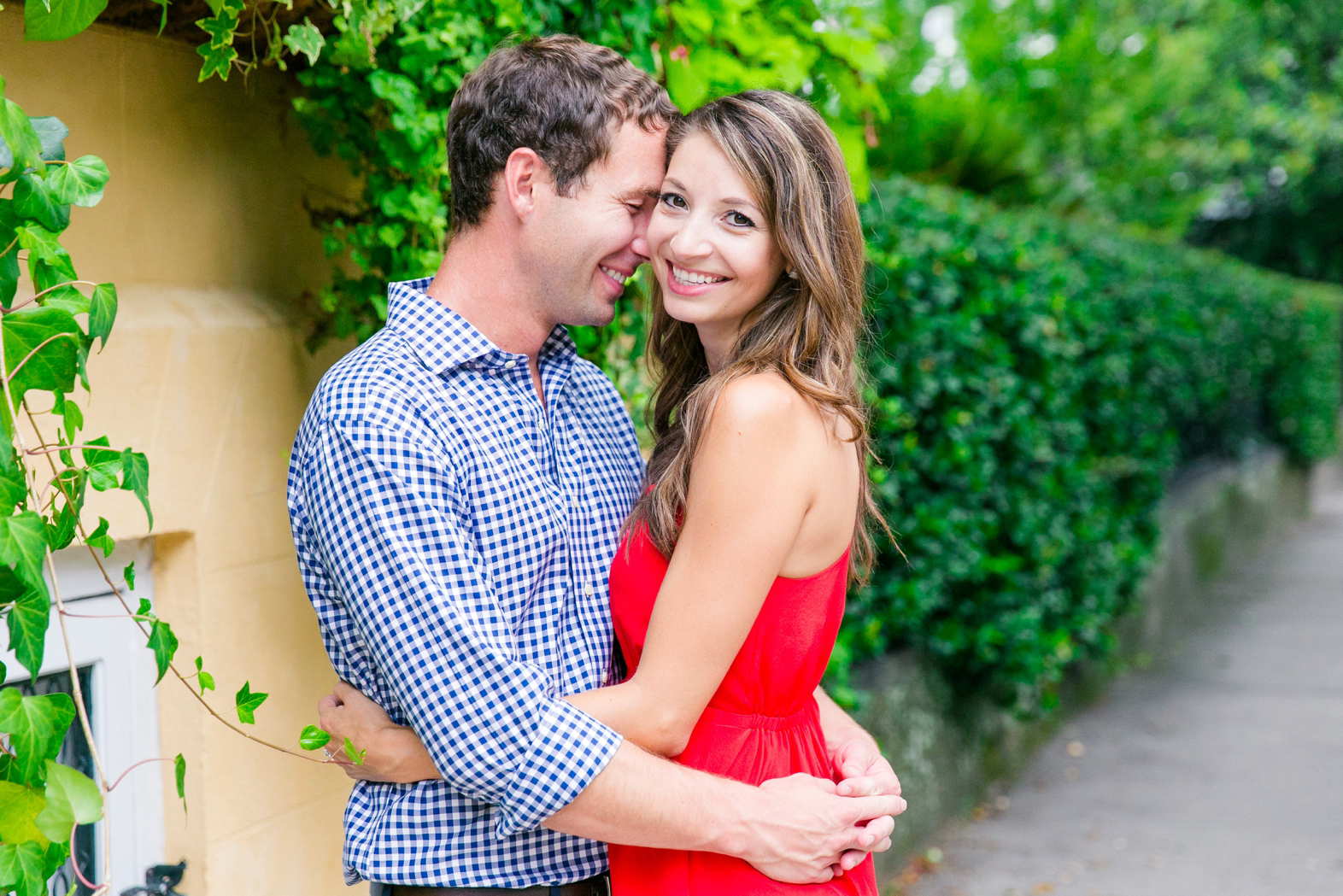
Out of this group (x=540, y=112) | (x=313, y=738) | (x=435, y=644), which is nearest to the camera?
(x=435, y=644)

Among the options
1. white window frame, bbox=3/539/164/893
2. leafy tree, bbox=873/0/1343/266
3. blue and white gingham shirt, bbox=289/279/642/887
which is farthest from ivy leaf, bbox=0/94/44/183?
leafy tree, bbox=873/0/1343/266

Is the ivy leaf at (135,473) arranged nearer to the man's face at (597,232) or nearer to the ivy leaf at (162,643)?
the ivy leaf at (162,643)

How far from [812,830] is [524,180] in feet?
3.82

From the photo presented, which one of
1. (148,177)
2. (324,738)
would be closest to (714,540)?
(324,738)

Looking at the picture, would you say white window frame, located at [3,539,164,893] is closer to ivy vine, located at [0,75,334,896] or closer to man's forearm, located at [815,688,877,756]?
ivy vine, located at [0,75,334,896]

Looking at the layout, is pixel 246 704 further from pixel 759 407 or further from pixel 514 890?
pixel 759 407

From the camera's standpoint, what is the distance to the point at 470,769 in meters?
1.55

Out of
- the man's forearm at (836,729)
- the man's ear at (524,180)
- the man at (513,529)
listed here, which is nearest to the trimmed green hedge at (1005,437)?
the man's forearm at (836,729)

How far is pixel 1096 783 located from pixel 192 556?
478 centimetres

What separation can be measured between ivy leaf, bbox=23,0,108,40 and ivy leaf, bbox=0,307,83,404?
0.41 metres

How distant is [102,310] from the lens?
4.47 feet

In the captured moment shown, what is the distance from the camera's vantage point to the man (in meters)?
1.55

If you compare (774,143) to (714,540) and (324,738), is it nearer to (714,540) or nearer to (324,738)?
(714,540)

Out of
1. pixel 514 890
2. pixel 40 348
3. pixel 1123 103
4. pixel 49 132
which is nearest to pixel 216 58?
pixel 49 132
